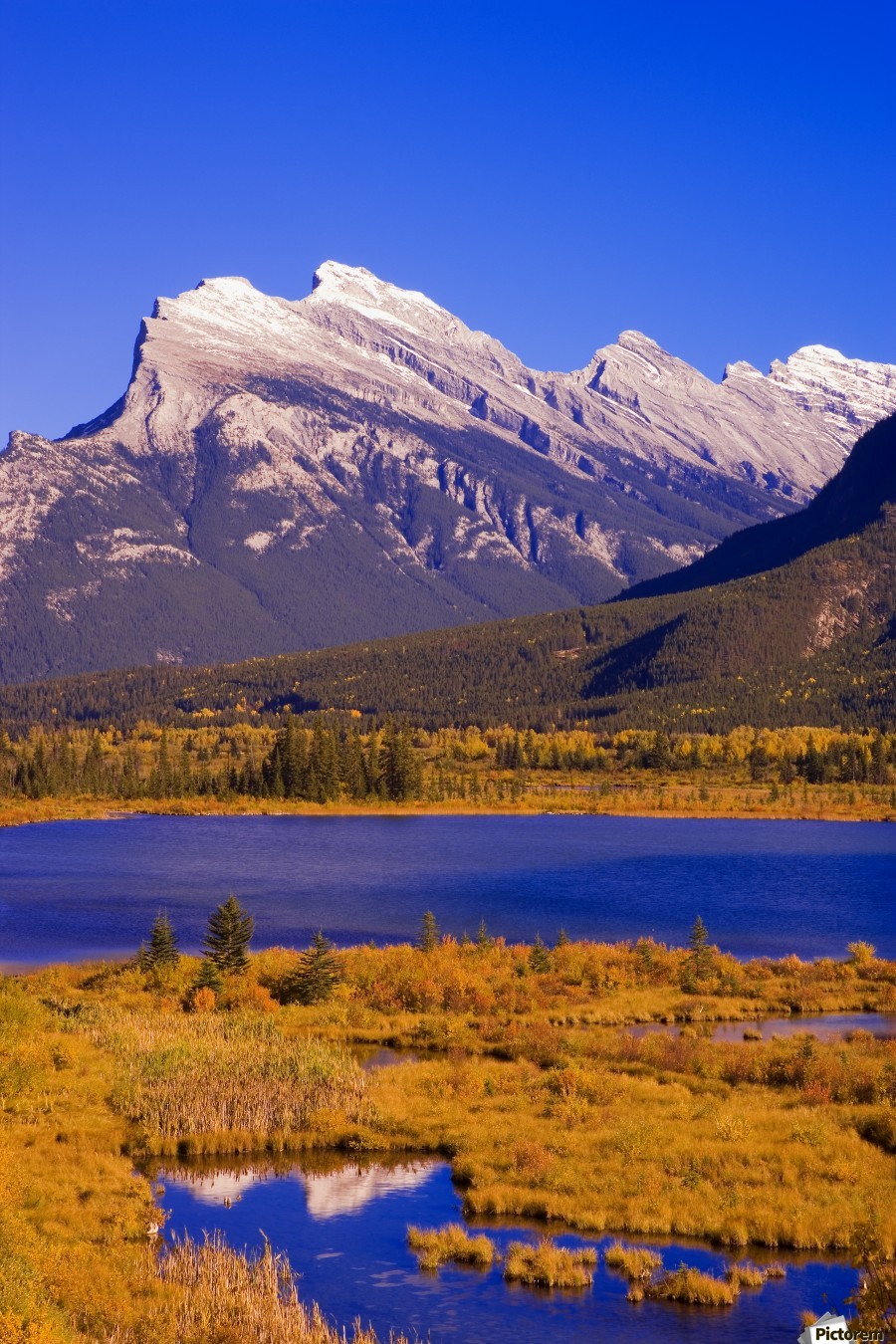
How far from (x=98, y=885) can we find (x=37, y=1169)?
245 feet

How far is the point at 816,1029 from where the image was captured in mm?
64250

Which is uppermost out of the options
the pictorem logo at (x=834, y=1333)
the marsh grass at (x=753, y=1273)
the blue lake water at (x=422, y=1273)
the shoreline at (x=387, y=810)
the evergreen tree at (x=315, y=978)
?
the shoreline at (x=387, y=810)

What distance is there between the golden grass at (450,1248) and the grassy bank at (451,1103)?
120 inches

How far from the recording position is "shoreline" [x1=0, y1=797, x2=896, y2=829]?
584 feet

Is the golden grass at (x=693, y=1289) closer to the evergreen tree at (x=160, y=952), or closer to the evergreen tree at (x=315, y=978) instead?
the evergreen tree at (x=315, y=978)

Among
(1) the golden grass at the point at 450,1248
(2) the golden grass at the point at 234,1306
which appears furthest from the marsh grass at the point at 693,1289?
(2) the golden grass at the point at 234,1306

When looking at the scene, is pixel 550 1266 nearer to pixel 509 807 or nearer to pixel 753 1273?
pixel 753 1273

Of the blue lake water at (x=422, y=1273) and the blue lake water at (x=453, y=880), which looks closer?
the blue lake water at (x=422, y=1273)

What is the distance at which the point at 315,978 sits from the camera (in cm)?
6869

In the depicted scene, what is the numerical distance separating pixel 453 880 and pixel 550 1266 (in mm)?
81800

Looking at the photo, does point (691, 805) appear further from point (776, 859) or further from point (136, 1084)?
point (136, 1084)

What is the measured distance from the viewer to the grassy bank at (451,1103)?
38.1 metres

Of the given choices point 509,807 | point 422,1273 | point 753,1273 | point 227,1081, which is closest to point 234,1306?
point 422,1273

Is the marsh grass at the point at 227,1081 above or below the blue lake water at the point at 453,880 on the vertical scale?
below
